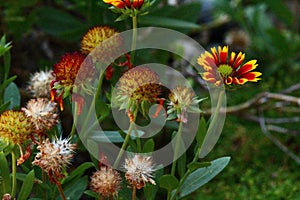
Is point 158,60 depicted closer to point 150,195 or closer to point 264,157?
point 264,157

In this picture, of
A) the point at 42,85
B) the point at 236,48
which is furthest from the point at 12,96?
the point at 236,48

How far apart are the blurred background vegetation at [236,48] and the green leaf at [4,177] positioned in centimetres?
42

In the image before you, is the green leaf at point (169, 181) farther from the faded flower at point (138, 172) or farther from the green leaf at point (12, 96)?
the green leaf at point (12, 96)

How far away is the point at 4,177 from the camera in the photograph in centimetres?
66

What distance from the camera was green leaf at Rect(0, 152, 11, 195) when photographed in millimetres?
646

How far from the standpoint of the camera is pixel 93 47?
0.68 m

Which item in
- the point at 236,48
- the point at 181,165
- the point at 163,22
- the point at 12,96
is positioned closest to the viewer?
the point at 181,165

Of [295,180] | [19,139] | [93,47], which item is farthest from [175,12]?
[19,139]

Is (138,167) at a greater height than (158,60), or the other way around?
(158,60)

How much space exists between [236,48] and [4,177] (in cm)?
132

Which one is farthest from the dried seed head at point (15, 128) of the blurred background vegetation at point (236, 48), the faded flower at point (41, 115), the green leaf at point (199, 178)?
the blurred background vegetation at point (236, 48)

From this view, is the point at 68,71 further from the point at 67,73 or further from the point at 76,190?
the point at 76,190

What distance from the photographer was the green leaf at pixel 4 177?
65cm

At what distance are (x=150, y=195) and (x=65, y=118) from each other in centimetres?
60
